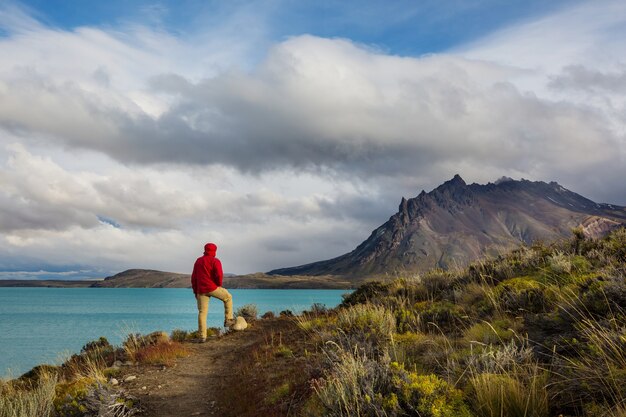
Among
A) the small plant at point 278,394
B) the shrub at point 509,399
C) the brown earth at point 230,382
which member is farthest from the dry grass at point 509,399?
the small plant at point 278,394

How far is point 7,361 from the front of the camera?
29172mm

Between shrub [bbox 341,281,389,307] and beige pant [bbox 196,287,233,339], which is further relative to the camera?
shrub [bbox 341,281,389,307]

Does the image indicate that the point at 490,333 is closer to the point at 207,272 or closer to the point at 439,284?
the point at 439,284

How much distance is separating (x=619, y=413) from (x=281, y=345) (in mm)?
9442

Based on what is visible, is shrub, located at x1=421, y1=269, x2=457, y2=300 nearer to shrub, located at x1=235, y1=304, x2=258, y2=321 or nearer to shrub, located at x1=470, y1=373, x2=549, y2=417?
shrub, located at x1=470, y1=373, x2=549, y2=417

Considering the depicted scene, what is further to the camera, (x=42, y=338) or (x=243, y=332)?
(x=42, y=338)

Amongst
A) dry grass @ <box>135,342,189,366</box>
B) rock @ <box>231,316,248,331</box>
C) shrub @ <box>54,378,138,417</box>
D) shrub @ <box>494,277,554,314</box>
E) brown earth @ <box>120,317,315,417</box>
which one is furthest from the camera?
rock @ <box>231,316,248,331</box>

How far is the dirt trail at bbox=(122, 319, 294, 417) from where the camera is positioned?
8.51 meters

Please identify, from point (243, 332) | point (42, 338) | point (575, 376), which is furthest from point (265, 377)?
point (42, 338)

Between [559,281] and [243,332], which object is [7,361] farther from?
[559,281]

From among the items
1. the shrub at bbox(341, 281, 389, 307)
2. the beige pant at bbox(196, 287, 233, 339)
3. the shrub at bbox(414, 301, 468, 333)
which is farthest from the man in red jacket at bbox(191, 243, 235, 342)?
the shrub at bbox(414, 301, 468, 333)

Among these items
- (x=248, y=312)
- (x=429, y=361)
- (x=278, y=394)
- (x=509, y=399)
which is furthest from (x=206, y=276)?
(x=509, y=399)

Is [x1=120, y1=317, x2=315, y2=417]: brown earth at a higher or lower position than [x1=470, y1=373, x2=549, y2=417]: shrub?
lower

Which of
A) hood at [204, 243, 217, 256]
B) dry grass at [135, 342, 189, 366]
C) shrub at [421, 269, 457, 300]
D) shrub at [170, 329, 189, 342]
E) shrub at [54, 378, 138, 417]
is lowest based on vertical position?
shrub at [170, 329, 189, 342]
